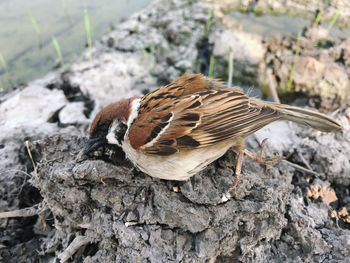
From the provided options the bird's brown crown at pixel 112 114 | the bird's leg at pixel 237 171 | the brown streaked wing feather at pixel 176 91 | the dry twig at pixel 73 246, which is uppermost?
the brown streaked wing feather at pixel 176 91

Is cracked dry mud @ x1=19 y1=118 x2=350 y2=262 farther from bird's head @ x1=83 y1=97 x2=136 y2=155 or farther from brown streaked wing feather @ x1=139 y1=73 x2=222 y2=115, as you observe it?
brown streaked wing feather @ x1=139 y1=73 x2=222 y2=115

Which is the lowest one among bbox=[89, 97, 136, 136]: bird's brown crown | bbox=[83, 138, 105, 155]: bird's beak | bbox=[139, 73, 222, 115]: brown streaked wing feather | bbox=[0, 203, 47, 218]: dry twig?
bbox=[0, 203, 47, 218]: dry twig

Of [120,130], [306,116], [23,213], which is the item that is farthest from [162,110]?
[23,213]

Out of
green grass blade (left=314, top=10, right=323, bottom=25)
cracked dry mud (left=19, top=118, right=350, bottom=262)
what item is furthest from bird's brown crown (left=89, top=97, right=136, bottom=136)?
green grass blade (left=314, top=10, right=323, bottom=25)

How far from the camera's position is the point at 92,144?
8.20 feet

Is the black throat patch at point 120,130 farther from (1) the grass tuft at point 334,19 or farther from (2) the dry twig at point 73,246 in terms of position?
(1) the grass tuft at point 334,19

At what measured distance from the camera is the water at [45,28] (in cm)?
502

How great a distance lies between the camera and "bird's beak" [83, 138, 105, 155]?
8.11ft

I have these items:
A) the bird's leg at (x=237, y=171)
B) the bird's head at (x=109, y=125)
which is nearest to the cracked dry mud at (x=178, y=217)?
the bird's leg at (x=237, y=171)

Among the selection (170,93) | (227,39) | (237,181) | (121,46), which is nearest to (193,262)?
(237,181)

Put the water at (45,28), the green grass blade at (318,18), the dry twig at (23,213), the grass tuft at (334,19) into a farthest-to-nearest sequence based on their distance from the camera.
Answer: the green grass blade at (318,18)
the water at (45,28)
the grass tuft at (334,19)
the dry twig at (23,213)

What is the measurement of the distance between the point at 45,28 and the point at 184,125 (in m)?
4.57

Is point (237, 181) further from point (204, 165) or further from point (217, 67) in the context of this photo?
point (217, 67)

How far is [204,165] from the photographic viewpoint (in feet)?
7.57
